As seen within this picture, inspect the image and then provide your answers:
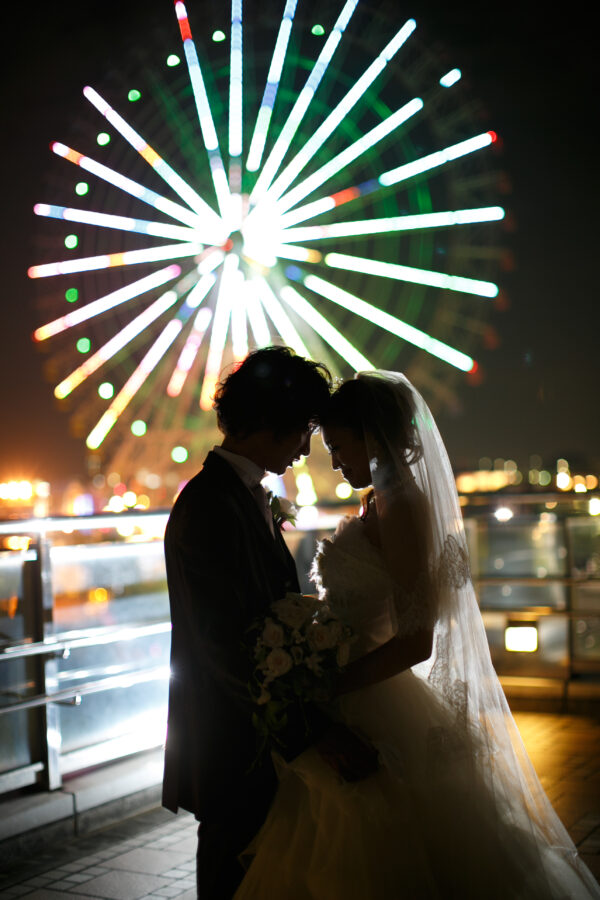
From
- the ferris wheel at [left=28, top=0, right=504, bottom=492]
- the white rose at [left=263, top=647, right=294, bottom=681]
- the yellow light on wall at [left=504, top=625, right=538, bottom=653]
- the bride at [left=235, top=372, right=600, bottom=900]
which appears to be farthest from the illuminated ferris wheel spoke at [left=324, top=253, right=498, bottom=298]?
the white rose at [left=263, top=647, right=294, bottom=681]

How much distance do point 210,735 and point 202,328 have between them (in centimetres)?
984

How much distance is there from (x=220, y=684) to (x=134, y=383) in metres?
10.5

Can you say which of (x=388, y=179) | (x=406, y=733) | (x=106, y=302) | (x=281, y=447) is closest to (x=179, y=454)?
(x=106, y=302)

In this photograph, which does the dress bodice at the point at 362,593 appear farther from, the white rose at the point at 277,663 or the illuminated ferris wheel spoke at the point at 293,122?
the illuminated ferris wheel spoke at the point at 293,122

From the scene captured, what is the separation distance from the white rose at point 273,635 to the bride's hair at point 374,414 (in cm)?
72

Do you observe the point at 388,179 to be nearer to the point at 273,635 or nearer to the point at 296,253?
the point at 296,253

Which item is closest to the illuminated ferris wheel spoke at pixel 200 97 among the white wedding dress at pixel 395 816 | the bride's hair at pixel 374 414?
the bride's hair at pixel 374 414

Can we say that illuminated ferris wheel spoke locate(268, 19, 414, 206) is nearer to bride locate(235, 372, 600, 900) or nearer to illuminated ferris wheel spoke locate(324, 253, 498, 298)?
illuminated ferris wheel spoke locate(324, 253, 498, 298)

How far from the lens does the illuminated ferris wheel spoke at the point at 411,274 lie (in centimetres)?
1209

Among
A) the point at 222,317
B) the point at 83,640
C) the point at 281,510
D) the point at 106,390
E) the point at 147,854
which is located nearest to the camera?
the point at 281,510

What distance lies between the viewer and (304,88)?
11.8 m

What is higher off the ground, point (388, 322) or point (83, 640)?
point (388, 322)

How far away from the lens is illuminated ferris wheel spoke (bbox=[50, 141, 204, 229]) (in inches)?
471

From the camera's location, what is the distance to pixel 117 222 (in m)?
12.7
